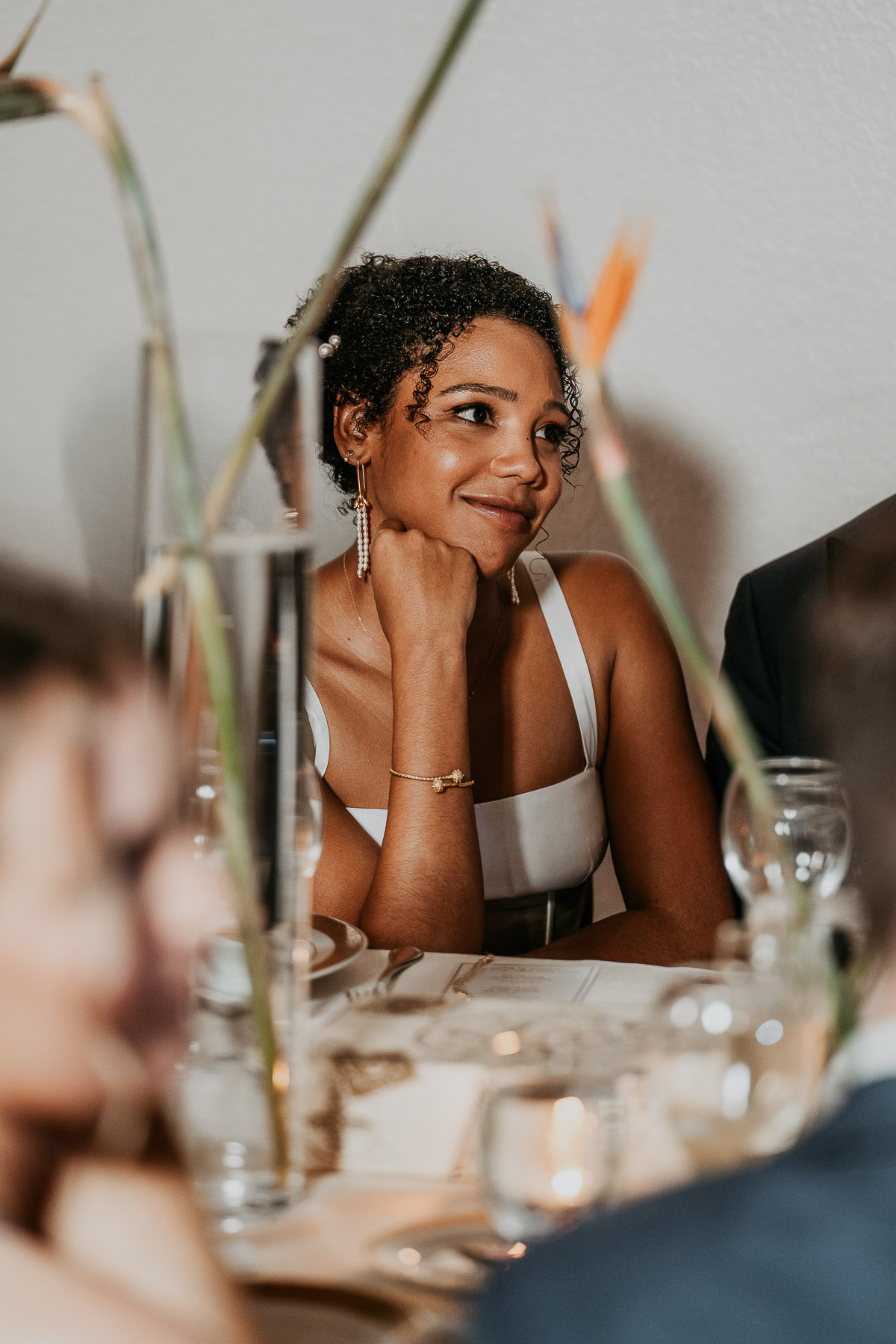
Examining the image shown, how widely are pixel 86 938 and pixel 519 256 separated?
5.34 ft

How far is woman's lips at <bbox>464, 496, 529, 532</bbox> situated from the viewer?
1.42 metres

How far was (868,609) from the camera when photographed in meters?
0.50

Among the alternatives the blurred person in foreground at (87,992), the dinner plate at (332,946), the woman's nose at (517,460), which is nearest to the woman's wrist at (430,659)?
the woman's nose at (517,460)

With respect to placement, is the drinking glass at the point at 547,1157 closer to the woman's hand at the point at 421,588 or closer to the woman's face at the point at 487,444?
the woman's hand at the point at 421,588

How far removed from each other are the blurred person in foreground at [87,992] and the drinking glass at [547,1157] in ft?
0.40

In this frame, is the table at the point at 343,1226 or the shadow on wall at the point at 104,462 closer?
the table at the point at 343,1226

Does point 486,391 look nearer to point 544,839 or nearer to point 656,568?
point 544,839

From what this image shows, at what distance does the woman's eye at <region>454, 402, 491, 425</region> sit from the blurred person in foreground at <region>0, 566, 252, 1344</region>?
1.10m

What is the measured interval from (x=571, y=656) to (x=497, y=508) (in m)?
0.23

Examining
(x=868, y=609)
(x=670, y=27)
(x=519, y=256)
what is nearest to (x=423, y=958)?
(x=868, y=609)

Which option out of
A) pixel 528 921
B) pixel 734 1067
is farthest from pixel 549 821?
pixel 734 1067

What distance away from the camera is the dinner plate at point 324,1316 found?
0.41 metres

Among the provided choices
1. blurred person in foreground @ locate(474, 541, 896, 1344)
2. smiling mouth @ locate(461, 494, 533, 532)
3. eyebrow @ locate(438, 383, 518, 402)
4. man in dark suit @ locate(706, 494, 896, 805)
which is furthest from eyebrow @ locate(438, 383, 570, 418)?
blurred person in foreground @ locate(474, 541, 896, 1344)

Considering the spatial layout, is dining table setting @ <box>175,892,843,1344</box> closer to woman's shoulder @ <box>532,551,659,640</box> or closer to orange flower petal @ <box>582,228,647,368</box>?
orange flower petal @ <box>582,228,647,368</box>
